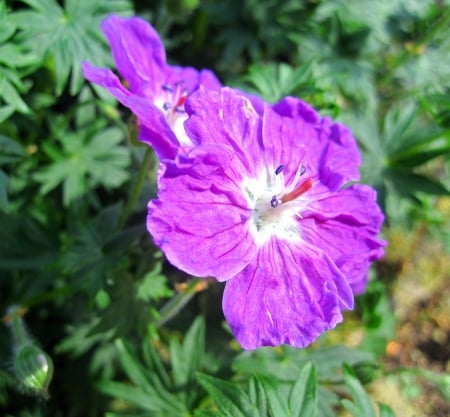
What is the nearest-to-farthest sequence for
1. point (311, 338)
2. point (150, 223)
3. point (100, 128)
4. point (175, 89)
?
point (150, 223) → point (311, 338) → point (175, 89) → point (100, 128)

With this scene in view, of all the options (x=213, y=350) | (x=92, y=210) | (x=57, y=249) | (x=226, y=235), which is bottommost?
(x=213, y=350)

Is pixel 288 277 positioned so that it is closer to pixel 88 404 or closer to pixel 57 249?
pixel 57 249

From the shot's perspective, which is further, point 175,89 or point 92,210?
point 92,210

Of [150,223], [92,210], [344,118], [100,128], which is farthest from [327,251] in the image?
[92,210]

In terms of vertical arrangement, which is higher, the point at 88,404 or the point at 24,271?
the point at 24,271

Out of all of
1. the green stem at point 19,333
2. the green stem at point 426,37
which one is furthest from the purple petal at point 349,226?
the green stem at point 426,37

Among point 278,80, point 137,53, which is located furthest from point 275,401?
point 278,80

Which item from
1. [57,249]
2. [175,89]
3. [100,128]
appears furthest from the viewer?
[100,128]
